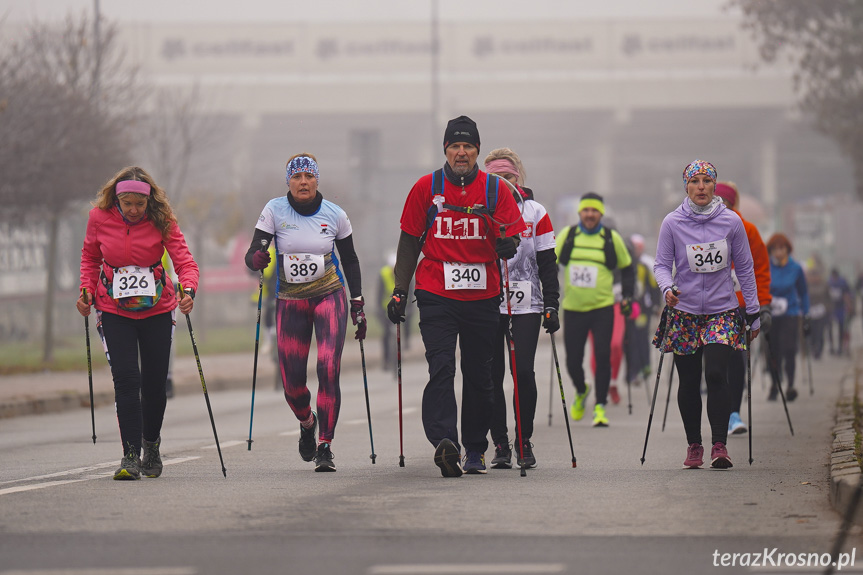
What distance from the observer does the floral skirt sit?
9430 mm

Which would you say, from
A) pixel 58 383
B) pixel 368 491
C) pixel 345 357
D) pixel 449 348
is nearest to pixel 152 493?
pixel 368 491

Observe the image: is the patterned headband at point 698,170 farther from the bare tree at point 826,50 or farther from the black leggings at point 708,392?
the bare tree at point 826,50

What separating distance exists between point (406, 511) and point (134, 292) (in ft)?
8.27

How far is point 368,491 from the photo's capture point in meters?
A: 8.15

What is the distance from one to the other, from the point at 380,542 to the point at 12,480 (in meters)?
3.59

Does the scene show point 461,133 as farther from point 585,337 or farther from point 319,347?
point 585,337

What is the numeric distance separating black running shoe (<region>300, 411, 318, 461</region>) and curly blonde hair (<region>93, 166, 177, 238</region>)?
1.59m

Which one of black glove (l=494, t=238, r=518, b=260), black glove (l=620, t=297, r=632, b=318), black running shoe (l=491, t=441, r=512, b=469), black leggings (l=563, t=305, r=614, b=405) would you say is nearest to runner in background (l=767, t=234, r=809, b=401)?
black glove (l=620, t=297, r=632, b=318)

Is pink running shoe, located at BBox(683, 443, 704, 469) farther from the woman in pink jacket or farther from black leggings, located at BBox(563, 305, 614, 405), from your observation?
black leggings, located at BBox(563, 305, 614, 405)

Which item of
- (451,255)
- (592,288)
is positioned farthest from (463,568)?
(592,288)

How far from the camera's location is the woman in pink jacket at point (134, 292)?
8.97m

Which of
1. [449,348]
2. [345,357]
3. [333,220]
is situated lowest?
[345,357]

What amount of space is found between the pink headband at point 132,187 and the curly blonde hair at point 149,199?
0.15ft

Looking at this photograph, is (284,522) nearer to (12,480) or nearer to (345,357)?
(12,480)
